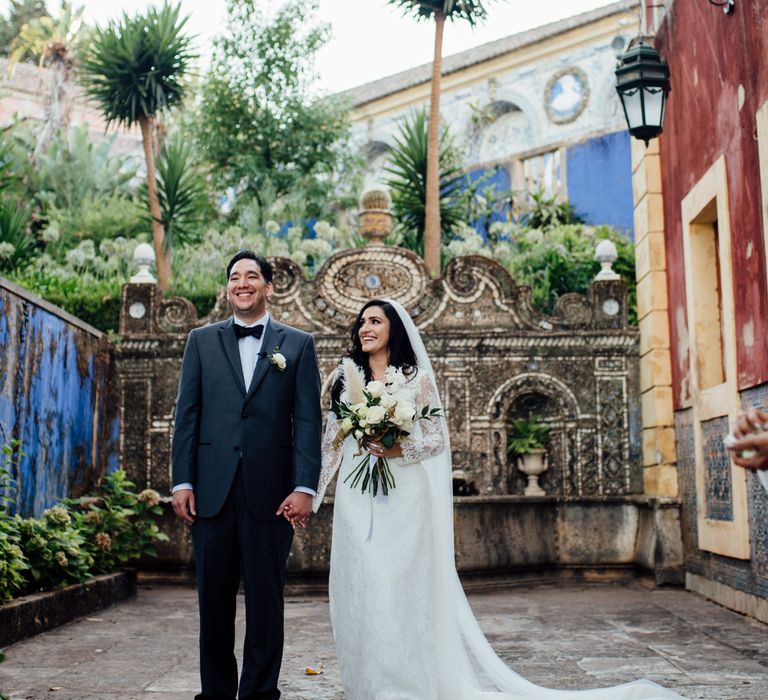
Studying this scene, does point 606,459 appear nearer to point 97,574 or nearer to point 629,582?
point 629,582

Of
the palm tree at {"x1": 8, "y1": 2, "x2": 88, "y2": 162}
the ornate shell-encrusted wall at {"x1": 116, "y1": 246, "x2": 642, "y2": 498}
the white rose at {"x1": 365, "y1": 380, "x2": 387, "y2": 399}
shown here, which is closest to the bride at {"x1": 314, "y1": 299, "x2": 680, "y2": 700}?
the white rose at {"x1": 365, "y1": 380, "x2": 387, "y2": 399}

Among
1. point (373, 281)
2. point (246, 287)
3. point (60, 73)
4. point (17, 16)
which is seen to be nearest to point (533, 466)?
point (373, 281)

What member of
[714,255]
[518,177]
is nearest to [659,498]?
[714,255]

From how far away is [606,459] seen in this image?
37.8 feet

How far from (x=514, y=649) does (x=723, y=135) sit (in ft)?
14.9

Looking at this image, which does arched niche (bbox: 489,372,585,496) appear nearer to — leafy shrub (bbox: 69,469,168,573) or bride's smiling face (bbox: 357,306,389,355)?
leafy shrub (bbox: 69,469,168,573)

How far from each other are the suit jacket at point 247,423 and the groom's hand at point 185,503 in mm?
28

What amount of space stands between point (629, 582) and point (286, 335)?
24.6ft

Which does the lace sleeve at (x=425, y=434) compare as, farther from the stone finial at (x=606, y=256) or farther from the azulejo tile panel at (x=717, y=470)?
the stone finial at (x=606, y=256)

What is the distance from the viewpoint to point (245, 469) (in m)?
4.11

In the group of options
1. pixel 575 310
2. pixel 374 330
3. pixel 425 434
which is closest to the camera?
pixel 425 434

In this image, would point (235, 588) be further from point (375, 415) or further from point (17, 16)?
point (17, 16)

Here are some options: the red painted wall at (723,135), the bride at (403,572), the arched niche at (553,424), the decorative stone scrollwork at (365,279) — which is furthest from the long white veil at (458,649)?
the decorative stone scrollwork at (365,279)

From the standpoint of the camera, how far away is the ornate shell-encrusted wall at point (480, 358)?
11.6 metres
